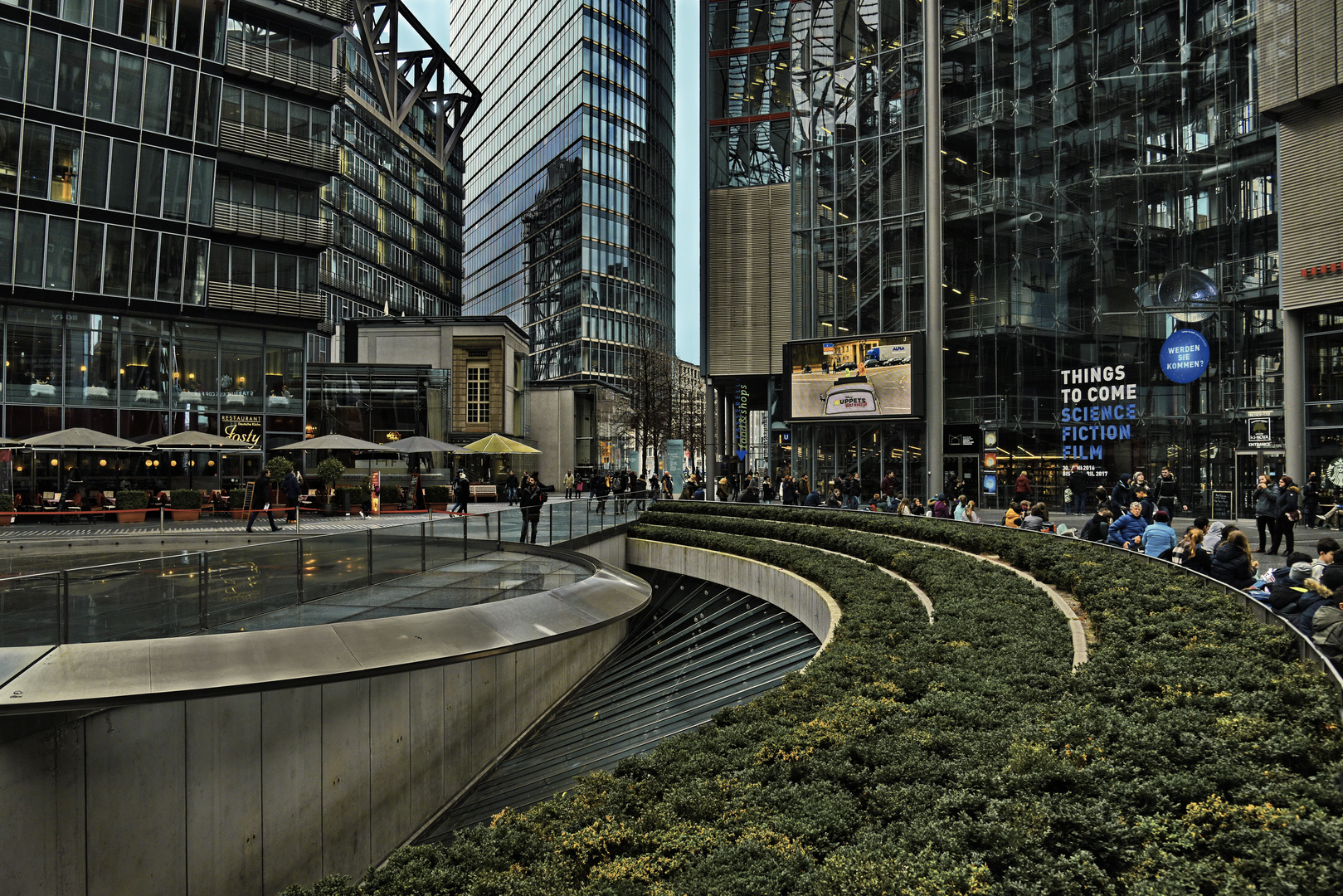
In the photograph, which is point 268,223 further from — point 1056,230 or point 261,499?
point 1056,230

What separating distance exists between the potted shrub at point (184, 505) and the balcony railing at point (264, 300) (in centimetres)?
958

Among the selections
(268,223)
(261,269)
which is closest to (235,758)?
(261,269)

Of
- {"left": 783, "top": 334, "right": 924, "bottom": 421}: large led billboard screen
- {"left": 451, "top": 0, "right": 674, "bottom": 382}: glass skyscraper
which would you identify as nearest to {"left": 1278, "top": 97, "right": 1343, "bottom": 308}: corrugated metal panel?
{"left": 783, "top": 334, "right": 924, "bottom": 421}: large led billboard screen

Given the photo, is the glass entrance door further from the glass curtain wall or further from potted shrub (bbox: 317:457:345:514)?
potted shrub (bbox: 317:457:345:514)

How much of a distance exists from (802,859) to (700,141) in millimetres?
45387

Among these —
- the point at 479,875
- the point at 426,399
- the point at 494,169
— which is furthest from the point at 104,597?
the point at 494,169

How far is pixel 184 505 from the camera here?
26047 mm

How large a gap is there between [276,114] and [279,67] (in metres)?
1.89

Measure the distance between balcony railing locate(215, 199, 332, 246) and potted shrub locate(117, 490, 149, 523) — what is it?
1231 centimetres

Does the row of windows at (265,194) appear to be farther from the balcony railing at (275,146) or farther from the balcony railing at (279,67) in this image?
the balcony railing at (279,67)

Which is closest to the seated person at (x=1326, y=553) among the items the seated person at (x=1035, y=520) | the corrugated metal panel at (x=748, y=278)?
the seated person at (x=1035, y=520)

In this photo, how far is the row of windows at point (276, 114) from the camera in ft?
108

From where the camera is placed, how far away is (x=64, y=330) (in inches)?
1149

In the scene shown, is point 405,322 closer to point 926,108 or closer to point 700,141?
point 700,141
